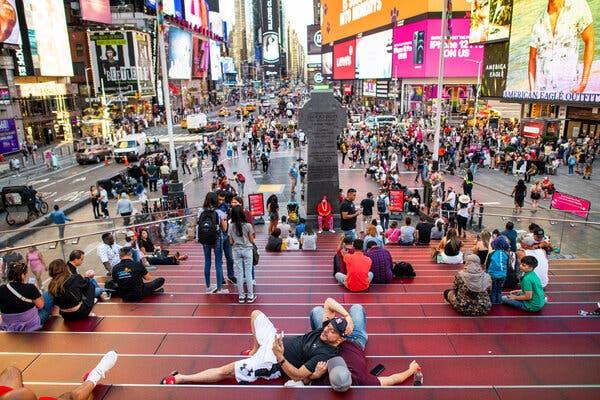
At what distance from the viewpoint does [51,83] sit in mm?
53000

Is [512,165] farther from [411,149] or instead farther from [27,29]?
[27,29]

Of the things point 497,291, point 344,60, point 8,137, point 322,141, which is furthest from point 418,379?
point 344,60

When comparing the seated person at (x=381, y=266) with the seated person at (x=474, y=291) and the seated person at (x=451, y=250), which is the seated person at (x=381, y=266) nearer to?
the seated person at (x=474, y=291)

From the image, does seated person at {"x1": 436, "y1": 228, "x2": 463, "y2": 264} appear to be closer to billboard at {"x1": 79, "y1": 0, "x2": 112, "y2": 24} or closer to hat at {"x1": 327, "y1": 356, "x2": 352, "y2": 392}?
hat at {"x1": 327, "y1": 356, "x2": 352, "y2": 392}

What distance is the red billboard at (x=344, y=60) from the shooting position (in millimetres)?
96562

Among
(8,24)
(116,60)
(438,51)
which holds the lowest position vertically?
(438,51)

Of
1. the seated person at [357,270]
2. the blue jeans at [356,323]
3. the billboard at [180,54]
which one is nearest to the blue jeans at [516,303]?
the seated person at [357,270]

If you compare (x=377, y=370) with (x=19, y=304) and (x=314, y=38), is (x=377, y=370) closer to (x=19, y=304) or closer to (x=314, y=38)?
(x=19, y=304)

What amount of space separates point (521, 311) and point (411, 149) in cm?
2565

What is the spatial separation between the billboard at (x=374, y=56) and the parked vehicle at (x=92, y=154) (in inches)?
2076

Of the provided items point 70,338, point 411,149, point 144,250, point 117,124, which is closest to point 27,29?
point 117,124

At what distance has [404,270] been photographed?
8656 mm

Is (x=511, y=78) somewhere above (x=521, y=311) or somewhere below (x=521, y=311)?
above

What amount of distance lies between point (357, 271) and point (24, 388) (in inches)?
209
